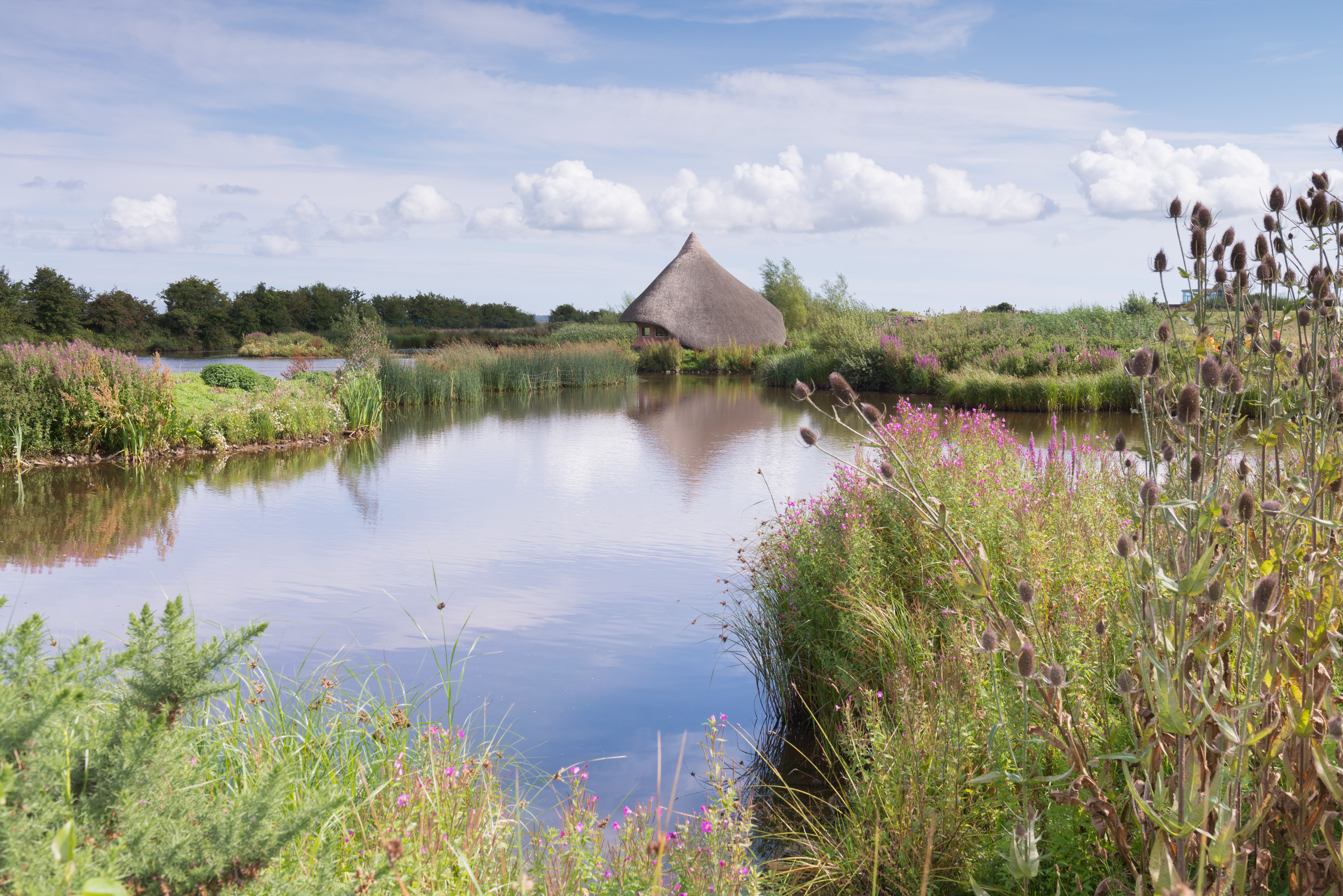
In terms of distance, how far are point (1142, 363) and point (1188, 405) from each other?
20 cm

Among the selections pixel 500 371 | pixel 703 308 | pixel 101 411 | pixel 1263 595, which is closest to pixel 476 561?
pixel 1263 595

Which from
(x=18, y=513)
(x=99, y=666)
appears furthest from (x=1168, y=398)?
(x=18, y=513)

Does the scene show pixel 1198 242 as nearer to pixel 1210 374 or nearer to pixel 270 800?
pixel 1210 374

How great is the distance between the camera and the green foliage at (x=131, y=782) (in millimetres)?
1272

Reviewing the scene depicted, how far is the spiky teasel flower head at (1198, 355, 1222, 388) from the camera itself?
4.84 ft

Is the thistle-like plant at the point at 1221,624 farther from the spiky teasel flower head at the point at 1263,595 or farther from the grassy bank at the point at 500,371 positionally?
the grassy bank at the point at 500,371

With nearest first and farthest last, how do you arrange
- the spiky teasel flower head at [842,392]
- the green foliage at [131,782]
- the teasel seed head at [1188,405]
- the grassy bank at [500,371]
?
the green foliage at [131,782] < the teasel seed head at [1188,405] < the spiky teasel flower head at [842,392] < the grassy bank at [500,371]

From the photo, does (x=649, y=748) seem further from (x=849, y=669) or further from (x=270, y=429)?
(x=270, y=429)

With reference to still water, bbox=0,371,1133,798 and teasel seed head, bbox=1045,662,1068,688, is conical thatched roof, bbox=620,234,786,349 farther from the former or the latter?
teasel seed head, bbox=1045,662,1068,688

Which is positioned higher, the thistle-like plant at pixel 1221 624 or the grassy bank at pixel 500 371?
the grassy bank at pixel 500 371

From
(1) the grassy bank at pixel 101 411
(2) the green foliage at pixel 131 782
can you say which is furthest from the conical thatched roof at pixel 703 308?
(2) the green foliage at pixel 131 782

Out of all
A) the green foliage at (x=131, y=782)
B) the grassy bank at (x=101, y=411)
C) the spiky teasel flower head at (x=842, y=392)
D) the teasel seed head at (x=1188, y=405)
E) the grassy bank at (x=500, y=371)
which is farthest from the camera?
the grassy bank at (x=500, y=371)

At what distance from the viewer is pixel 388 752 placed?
2625 millimetres

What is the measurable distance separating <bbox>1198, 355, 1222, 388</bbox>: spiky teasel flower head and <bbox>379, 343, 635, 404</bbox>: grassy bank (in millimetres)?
17935
